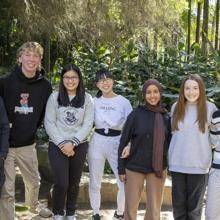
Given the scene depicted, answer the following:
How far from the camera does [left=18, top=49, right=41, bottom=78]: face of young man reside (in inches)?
164

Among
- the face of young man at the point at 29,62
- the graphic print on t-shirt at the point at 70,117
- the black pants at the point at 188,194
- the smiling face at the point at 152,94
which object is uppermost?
the face of young man at the point at 29,62

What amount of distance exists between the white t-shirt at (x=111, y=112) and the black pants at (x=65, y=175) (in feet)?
0.92

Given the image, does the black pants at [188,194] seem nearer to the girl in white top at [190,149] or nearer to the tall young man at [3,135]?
the girl in white top at [190,149]

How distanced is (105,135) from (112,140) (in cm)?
9

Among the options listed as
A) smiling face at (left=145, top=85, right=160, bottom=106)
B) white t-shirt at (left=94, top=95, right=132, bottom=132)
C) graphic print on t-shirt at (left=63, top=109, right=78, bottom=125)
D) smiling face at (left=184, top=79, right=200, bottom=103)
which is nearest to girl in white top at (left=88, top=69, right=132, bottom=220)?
white t-shirt at (left=94, top=95, right=132, bottom=132)

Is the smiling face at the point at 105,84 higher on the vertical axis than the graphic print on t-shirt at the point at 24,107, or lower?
higher

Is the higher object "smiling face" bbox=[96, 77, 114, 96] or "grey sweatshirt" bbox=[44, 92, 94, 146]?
"smiling face" bbox=[96, 77, 114, 96]

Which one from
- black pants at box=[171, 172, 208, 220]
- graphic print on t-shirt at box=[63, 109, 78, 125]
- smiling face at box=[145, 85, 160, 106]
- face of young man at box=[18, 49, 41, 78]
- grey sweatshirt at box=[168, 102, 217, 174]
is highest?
face of young man at box=[18, 49, 41, 78]

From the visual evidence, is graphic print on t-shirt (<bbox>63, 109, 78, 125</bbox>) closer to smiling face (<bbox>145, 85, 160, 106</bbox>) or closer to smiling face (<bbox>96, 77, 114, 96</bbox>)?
smiling face (<bbox>96, 77, 114, 96</bbox>)

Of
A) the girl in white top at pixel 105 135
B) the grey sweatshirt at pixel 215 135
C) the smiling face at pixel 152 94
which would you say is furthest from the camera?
the girl in white top at pixel 105 135

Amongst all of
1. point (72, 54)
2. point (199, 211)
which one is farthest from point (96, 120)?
point (72, 54)

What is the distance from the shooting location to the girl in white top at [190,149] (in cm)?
387

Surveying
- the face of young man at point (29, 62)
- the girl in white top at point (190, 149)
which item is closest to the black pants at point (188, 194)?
the girl in white top at point (190, 149)

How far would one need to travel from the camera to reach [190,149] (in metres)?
3.88
